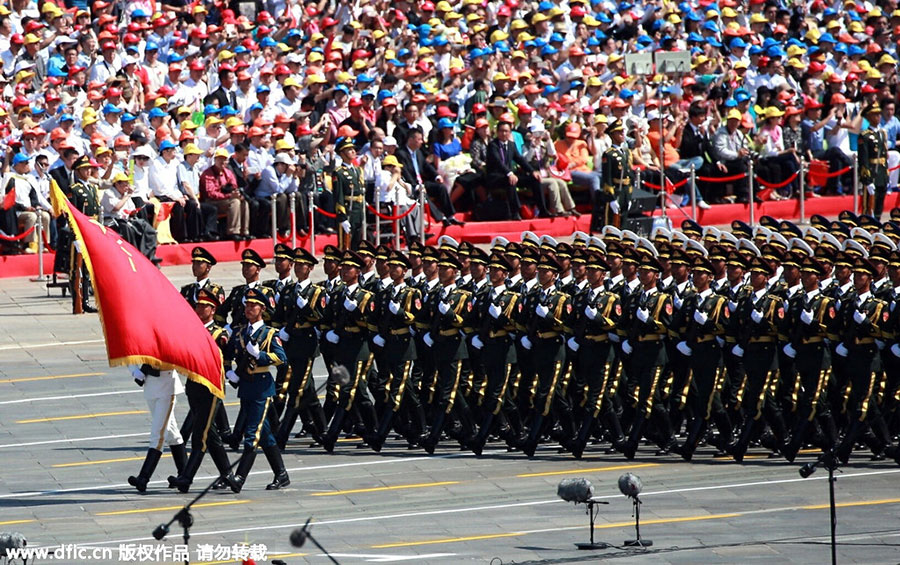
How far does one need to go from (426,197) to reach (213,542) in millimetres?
12991

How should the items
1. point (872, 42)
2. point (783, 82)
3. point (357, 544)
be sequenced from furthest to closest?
1. point (872, 42)
2. point (783, 82)
3. point (357, 544)

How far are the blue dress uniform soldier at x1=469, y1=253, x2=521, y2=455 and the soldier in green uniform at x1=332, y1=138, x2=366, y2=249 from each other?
8.22 m

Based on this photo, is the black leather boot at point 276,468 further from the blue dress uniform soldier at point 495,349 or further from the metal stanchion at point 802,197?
the metal stanchion at point 802,197

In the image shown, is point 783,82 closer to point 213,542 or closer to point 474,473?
point 474,473

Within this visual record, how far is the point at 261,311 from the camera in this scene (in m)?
17.8

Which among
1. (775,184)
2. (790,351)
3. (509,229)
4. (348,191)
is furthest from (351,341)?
(775,184)

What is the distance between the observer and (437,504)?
17.0 m

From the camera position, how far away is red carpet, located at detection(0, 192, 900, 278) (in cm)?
2706

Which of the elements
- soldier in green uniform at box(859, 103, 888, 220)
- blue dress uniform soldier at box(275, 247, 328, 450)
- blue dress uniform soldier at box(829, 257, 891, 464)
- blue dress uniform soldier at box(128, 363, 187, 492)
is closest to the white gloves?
blue dress uniform soldier at box(829, 257, 891, 464)

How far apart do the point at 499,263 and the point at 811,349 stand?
2.98 meters

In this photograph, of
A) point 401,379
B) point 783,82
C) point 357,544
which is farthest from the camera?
point 783,82

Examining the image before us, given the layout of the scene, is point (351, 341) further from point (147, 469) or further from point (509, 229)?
point (509, 229)

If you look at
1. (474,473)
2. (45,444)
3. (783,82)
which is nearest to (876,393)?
(474,473)

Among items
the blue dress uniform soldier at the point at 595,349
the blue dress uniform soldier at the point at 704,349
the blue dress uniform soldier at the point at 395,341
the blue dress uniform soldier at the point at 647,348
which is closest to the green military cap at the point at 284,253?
the blue dress uniform soldier at the point at 395,341
